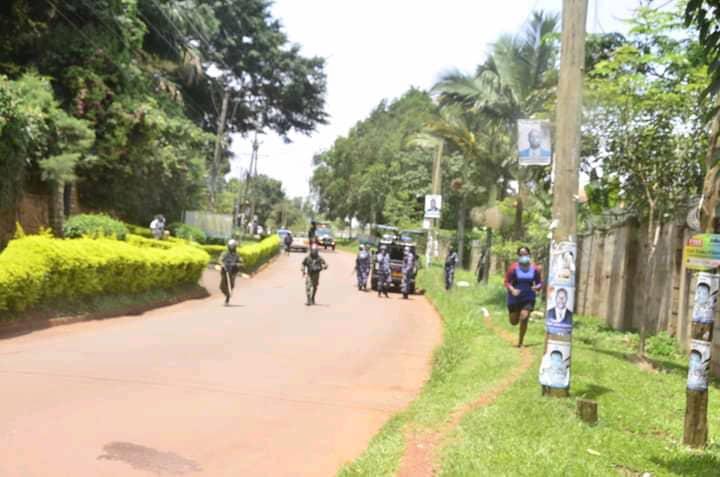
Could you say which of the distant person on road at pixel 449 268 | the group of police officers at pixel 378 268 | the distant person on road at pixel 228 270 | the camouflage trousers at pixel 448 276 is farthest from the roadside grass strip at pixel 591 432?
the camouflage trousers at pixel 448 276

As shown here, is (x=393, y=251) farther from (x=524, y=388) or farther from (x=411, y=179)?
(x=411, y=179)

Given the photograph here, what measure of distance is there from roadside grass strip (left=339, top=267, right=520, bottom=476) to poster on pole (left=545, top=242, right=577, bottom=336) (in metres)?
1.23

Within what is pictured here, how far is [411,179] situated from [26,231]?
36.5 m

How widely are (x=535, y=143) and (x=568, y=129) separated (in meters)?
0.54

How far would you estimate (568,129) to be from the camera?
8625 millimetres

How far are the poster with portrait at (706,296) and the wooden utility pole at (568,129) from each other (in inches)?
85.8

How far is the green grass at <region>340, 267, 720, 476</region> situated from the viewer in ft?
19.2

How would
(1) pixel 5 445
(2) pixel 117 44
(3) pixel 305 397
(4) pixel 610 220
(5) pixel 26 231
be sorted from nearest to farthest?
(1) pixel 5 445 < (3) pixel 305 397 < (4) pixel 610 220 < (5) pixel 26 231 < (2) pixel 117 44

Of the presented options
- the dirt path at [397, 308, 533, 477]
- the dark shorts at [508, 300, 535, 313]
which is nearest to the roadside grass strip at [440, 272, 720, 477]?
the dirt path at [397, 308, 533, 477]

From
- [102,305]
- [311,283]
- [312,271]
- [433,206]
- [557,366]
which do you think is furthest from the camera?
[433,206]

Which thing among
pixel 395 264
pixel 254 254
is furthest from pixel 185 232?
pixel 395 264

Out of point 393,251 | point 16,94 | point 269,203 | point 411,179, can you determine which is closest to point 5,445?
point 16,94

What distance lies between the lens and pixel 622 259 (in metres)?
16.4

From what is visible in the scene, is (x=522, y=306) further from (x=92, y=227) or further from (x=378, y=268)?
A: (x=92, y=227)
